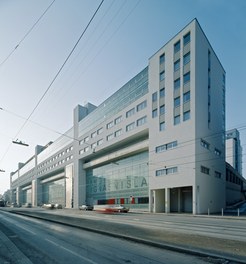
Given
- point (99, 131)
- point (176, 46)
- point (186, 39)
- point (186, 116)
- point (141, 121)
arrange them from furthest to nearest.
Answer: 1. point (99, 131)
2. point (141, 121)
3. point (176, 46)
4. point (186, 39)
5. point (186, 116)

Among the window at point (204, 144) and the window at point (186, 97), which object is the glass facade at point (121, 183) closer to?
the window at point (204, 144)

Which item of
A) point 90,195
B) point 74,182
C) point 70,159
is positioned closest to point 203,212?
point 90,195

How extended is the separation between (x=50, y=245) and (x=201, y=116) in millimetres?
35795

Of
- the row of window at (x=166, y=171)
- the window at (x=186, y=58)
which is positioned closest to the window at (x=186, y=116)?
the row of window at (x=166, y=171)

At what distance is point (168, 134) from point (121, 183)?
2050cm

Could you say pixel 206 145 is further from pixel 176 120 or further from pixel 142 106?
pixel 142 106

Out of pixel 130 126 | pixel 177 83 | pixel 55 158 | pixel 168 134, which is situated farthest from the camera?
pixel 55 158

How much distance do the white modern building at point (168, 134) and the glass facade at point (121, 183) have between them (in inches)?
6.9

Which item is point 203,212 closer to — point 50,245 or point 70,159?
point 50,245

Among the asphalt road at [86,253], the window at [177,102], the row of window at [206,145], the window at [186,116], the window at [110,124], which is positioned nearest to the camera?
the asphalt road at [86,253]

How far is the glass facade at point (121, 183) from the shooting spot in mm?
52375

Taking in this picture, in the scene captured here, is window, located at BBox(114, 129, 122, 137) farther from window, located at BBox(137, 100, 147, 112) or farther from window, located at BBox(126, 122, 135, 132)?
window, located at BBox(137, 100, 147, 112)

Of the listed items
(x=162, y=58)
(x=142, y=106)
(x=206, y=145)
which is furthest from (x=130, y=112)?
(x=206, y=145)

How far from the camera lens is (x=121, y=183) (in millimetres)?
60094
